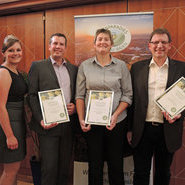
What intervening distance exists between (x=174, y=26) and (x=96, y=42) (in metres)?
1.12

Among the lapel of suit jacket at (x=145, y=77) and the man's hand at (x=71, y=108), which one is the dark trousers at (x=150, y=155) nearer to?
the lapel of suit jacket at (x=145, y=77)

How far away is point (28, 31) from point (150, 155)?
2.42m

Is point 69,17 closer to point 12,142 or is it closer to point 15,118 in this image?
point 15,118

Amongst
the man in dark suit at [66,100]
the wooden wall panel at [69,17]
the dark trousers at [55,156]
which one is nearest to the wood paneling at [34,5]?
the wooden wall panel at [69,17]

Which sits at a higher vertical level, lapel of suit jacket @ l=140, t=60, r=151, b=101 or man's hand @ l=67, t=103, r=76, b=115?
lapel of suit jacket @ l=140, t=60, r=151, b=101

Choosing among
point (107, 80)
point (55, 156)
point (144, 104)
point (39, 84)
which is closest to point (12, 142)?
point (55, 156)

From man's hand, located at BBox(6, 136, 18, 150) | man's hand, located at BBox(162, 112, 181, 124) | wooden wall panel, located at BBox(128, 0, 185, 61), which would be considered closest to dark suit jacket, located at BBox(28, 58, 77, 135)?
man's hand, located at BBox(6, 136, 18, 150)

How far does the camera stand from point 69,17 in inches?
106

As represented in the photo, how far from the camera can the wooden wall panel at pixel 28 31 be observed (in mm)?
2863

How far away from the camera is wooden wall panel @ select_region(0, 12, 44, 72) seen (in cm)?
286

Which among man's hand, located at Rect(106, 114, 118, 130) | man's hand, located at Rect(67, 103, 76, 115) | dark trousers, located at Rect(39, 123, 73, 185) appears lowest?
dark trousers, located at Rect(39, 123, 73, 185)

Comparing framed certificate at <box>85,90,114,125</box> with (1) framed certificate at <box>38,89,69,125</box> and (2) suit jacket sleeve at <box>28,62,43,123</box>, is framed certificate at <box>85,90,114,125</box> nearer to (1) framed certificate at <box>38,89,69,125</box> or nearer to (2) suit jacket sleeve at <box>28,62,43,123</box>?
(1) framed certificate at <box>38,89,69,125</box>

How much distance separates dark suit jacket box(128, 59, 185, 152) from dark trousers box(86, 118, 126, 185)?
15cm

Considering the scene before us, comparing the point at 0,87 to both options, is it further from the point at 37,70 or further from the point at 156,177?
the point at 156,177
